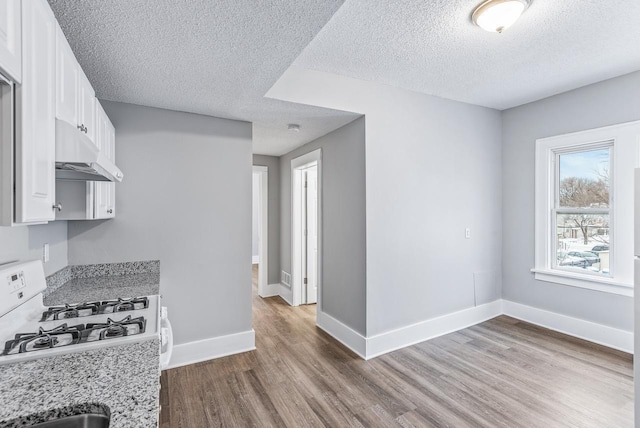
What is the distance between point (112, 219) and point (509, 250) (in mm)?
4324

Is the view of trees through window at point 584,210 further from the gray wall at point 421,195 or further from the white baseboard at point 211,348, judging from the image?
the white baseboard at point 211,348

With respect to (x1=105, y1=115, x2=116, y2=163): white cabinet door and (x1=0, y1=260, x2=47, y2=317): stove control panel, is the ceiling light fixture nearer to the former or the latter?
(x1=105, y1=115, x2=116, y2=163): white cabinet door

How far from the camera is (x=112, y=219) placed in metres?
2.61

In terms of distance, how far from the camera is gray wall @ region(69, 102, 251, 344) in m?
2.64

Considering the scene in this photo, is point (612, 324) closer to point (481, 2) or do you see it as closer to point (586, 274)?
point (586, 274)

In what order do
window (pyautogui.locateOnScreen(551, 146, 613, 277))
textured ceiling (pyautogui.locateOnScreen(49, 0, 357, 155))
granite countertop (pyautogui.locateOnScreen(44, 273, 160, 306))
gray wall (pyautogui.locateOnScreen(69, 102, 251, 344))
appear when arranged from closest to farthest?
textured ceiling (pyautogui.locateOnScreen(49, 0, 357, 155)) → granite countertop (pyautogui.locateOnScreen(44, 273, 160, 306)) → gray wall (pyautogui.locateOnScreen(69, 102, 251, 344)) → window (pyautogui.locateOnScreen(551, 146, 613, 277))

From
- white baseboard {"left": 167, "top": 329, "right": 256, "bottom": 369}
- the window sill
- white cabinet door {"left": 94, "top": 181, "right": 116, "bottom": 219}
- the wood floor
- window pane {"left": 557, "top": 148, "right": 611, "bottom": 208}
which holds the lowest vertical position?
the wood floor

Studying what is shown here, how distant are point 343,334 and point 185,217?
77.0 inches

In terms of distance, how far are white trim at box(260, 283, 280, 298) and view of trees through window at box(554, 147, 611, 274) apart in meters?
3.79

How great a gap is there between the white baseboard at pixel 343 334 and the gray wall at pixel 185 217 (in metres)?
0.93

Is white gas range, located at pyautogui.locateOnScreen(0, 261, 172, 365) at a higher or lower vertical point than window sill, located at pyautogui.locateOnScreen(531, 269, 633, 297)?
higher

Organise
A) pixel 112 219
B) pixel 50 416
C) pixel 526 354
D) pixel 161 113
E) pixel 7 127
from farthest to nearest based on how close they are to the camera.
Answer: pixel 526 354
pixel 161 113
pixel 112 219
pixel 7 127
pixel 50 416

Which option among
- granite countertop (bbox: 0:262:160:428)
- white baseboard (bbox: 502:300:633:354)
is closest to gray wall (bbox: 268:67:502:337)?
white baseboard (bbox: 502:300:633:354)

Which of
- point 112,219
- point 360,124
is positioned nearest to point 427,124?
point 360,124
